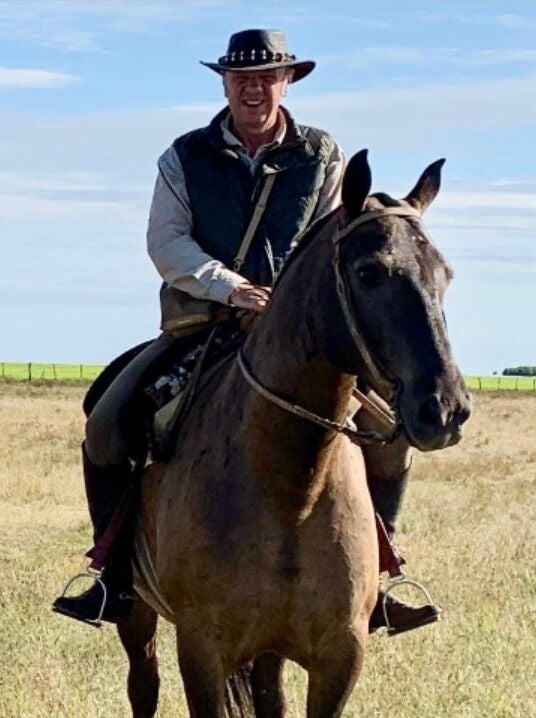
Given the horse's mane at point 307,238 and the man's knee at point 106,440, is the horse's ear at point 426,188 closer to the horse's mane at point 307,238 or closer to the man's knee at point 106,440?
the horse's mane at point 307,238

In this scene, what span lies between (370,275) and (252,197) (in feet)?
5.42

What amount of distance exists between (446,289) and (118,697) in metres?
4.02

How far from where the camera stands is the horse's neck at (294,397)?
→ 5.92 meters

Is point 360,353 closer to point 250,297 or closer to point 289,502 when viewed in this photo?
point 289,502

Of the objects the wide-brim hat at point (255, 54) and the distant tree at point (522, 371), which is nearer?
the wide-brim hat at point (255, 54)

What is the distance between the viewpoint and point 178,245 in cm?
693

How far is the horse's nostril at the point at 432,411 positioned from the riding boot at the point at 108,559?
2426mm

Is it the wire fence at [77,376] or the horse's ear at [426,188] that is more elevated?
the horse's ear at [426,188]

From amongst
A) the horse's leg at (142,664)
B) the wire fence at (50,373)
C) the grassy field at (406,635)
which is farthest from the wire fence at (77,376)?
the horse's leg at (142,664)

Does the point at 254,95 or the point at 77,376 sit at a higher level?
the point at 254,95

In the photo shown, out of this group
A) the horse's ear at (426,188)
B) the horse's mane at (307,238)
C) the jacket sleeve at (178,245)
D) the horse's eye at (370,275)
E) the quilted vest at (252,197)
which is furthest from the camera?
the quilted vest at (252,197)

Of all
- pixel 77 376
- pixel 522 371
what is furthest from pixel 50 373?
pixel 522 371

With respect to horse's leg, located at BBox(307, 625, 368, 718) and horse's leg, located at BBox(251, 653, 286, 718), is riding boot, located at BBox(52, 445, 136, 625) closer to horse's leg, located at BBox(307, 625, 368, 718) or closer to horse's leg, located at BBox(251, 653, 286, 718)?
horse's leg, located at BBox(251, 653, 286, 718)

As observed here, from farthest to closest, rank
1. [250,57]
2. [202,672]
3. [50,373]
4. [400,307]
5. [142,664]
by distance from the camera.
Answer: [50,373] → [142,664] → [250,57] → [202,672] → [400,307]
